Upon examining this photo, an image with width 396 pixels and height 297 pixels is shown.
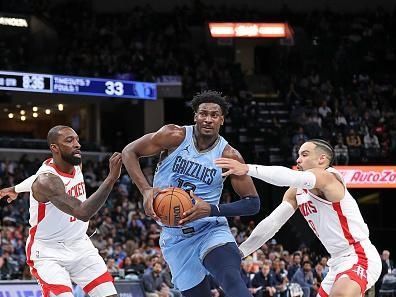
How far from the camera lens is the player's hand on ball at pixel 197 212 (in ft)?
21.9

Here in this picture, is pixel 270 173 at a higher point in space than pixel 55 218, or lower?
higher

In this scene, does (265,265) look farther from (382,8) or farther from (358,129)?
(382,8)

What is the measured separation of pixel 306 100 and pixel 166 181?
61.7ft

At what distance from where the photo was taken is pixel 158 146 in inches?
282

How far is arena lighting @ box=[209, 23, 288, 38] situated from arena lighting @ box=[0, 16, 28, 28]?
6.16m

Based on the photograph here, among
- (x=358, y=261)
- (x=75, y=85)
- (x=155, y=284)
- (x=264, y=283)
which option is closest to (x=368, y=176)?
(x=264, y=283)

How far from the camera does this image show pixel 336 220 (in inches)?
292

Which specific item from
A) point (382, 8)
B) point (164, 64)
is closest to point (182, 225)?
point (164, 64)

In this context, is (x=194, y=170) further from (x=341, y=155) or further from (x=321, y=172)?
(x=341, y=155)

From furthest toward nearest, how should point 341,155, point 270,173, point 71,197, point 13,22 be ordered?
point 13,22 → point 341,155 → point 71,197 → point 270,173

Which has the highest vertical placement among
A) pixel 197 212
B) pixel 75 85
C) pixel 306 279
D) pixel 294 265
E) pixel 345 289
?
pixel 75 85

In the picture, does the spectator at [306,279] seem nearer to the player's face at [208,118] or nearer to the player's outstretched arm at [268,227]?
the player's outstretched arm at [268,227]

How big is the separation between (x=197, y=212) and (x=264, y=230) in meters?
1.20

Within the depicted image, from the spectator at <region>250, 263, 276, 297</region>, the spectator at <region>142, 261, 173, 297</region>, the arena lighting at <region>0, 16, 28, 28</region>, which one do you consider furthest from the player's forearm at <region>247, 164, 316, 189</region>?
the arena lighting at <region>0, 16, 28, 28</region>
